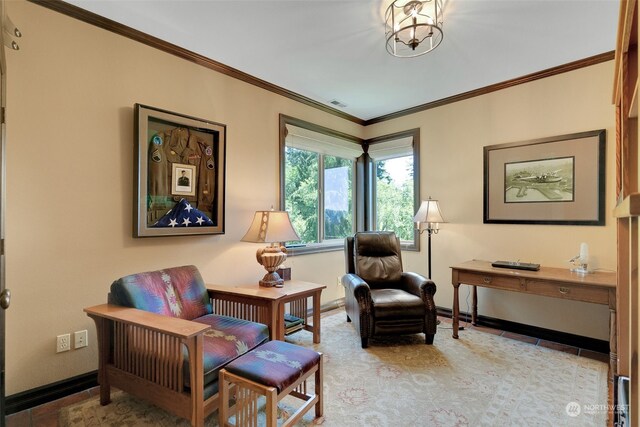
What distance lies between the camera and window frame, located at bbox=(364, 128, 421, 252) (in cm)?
392

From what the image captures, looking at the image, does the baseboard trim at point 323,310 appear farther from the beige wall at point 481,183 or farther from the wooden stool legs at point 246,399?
the wooden stool legs at point 246,399

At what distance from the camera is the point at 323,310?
3.81 meters

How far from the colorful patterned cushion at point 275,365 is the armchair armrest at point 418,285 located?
1433 millimetres

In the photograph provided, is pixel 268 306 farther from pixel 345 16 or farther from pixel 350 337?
pixel 345 16

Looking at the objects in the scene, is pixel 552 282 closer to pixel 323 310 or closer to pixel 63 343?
pixel 323 310

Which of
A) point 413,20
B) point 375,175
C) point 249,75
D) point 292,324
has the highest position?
point 249,75

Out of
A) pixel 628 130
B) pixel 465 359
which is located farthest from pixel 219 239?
pixel 628 130

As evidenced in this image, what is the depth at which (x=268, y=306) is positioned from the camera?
7.55 feet

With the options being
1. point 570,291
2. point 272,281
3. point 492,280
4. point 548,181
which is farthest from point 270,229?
point 548,181

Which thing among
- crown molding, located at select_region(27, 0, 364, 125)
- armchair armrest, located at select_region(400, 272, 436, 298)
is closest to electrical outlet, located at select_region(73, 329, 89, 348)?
crown molding, located at select_region(27, 0, 364, 125)

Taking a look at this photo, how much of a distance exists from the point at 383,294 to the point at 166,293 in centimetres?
190

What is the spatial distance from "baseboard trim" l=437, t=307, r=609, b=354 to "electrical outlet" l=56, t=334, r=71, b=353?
350 centimetres

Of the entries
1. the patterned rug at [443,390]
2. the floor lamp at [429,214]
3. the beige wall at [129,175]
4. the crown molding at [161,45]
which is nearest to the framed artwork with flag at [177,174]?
the beige wall at [129,175]

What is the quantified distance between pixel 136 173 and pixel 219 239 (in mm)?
888
